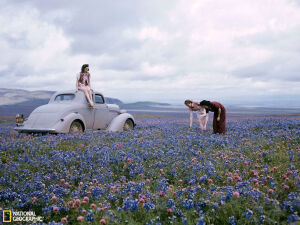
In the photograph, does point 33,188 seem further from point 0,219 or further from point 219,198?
point 219,198

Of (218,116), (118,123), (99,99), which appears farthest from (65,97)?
(218,116)

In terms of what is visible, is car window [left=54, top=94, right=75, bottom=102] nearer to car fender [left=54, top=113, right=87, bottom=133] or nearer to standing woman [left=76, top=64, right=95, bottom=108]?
standing woman [left=76, top=64, right=95, bottom=108]

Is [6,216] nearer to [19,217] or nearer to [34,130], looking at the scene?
[19,217]

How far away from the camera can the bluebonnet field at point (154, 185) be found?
10.9ft

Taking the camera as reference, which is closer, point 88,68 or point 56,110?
point 56,110

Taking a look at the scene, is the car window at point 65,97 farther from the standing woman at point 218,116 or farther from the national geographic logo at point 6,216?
the national geographic logo at point 6,216

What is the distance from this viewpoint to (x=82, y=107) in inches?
433

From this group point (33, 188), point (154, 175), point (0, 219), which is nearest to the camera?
point (0, 219)

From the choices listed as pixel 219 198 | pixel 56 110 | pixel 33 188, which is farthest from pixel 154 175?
pixel 56 110

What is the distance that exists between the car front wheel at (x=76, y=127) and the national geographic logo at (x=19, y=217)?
695 cm

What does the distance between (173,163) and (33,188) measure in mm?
2968

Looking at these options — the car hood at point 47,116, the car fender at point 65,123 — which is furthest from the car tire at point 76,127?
the car hood at point 47,116

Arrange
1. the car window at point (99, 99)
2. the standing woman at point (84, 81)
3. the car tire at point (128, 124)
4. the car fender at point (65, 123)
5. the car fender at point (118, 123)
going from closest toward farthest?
the car fender at point (65, 123)
the standing woman at point (84, 81)
the car window at point (99, 99)
the car fender at point (118, 123)
the car tire at point (128, 124)

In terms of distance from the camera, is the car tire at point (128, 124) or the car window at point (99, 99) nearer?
the car window at point (99, 99)
